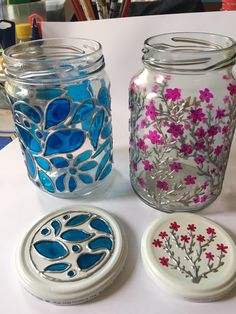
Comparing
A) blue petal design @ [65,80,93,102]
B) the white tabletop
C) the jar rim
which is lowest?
the white tabletop

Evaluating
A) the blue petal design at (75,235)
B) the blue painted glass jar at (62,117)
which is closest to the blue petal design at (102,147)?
the blue painted glass jar at (62,117)

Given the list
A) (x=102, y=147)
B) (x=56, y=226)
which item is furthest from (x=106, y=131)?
(x=56, y=226)

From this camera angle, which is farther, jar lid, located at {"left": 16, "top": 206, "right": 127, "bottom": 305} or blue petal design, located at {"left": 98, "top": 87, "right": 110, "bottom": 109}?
blue petal design, located at {"left": 98, "top": 87, "right": 110, "bottom": 109}

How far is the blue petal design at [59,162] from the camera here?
377 mm

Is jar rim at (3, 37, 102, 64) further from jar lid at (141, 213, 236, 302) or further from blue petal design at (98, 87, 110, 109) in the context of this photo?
jar lid at (141, 213, 236, 302)

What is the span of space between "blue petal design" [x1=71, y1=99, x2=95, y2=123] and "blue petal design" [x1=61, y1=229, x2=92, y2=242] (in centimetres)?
12

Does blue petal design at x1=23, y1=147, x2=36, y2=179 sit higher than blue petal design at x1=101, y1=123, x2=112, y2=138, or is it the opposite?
blue petal design at x1=101, y1=123, x2=112, y2=138

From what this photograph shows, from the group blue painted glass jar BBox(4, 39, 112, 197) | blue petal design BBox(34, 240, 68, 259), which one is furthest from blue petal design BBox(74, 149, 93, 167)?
blue petal design BBox(34, 240, 68, 259)

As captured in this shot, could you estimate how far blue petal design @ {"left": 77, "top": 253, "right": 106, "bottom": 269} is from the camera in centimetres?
29

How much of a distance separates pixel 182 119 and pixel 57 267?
194 mm

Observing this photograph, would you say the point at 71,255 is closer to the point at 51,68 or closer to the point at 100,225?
the point at 100,225

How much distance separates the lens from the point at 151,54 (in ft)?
1.09

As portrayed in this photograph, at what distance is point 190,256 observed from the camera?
303 mm

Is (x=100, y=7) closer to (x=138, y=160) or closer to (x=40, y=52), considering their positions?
(x=40, y=52)
